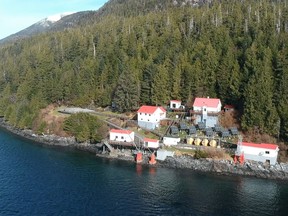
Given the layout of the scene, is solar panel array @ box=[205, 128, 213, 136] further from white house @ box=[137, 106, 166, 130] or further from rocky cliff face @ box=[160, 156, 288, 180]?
white house @ box=[137, 106, 166, 130]

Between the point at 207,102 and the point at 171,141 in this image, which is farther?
the point at 207,102

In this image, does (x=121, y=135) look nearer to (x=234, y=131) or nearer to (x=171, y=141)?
(x=171, y=141)

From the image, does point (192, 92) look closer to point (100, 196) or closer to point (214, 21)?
point (214, 21)

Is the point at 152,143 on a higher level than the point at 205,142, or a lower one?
lower

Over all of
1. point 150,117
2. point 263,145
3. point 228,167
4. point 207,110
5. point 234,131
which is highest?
point 207,110

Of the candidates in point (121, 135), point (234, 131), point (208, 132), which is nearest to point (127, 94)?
point (121, 135)

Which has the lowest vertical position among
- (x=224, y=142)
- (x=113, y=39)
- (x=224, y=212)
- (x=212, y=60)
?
(x=224, y=212)

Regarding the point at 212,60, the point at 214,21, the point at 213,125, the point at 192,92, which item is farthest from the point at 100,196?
the point at 214,21
